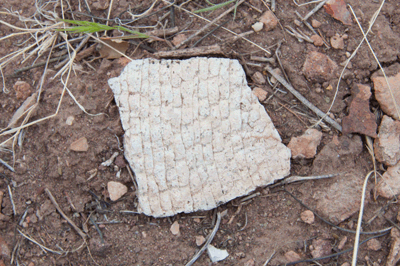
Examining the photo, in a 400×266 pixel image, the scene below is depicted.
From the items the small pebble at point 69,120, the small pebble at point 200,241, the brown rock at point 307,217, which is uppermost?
the small pebble at point 69,120

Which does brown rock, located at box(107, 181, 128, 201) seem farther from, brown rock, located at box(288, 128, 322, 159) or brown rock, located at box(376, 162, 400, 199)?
brown rock, located at box(376, 162, 400, 199)

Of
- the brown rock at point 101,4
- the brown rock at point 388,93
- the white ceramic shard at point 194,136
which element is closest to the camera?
the white ceramic shard at point 194,136

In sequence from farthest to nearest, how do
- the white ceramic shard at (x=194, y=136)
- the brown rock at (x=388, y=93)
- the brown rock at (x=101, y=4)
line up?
1. the brown rock at (x=101, y=4)
2. the brown rock at (x=388, y=93)
3. the white ceramic shard at (x=194, y=136)

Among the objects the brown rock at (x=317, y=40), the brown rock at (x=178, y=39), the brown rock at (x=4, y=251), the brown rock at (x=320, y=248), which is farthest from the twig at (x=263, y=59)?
the brown rock at (x=4, y=251)

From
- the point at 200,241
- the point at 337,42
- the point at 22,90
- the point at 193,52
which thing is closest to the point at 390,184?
the point at 337,42

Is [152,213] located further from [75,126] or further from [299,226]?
[299,226]

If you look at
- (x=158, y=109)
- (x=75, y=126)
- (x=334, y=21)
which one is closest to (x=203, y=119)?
(x=158, y=109)

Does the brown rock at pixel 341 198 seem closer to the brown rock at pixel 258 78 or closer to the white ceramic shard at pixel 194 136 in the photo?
the white ceramic shard at pixel 194 136
